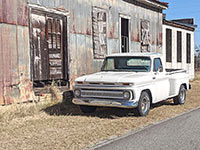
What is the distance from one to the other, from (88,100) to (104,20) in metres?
5.51

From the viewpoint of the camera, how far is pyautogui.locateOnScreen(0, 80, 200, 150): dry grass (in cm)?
579

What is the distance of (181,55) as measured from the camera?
2211 centimetres

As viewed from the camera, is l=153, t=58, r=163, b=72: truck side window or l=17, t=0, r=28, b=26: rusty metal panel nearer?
l=17, t=0, r=28, b=26: rusty metal panel

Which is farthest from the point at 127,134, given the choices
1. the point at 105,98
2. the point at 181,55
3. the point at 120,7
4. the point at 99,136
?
the point at 181,55

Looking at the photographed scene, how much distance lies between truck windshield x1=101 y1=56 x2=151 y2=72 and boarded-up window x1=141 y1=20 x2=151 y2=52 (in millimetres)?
6650

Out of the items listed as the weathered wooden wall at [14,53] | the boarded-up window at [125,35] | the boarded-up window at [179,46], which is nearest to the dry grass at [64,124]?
the weathered wooden wall at [14,53]

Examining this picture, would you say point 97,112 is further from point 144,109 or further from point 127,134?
point 127,134

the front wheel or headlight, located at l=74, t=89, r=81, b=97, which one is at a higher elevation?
headlight, located at l=74, t=89, r=81, b=97

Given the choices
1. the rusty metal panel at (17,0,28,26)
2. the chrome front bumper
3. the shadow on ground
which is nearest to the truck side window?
the shadow on ground

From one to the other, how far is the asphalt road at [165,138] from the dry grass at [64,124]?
401 millimetres

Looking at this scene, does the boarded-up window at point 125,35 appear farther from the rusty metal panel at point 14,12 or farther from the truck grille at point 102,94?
the truck grille at point 102,94

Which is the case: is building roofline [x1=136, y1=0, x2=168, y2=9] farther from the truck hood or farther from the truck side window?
the truck hood

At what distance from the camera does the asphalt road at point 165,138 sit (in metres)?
5.48

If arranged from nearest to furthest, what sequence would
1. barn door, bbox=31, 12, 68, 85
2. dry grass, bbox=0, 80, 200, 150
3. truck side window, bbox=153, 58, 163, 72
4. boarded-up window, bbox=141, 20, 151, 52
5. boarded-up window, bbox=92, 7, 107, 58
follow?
1. dry grass, bbox=0, 80, 200, 150
2. truck side window, bbox=153, 58, 163, 72
3. barn door, bbox=31, 12, 68, 85
4. boarded-up window, bbox=92, 7, 107, 58
5. boarded-up window, bbox=141, 20, 151, 52
